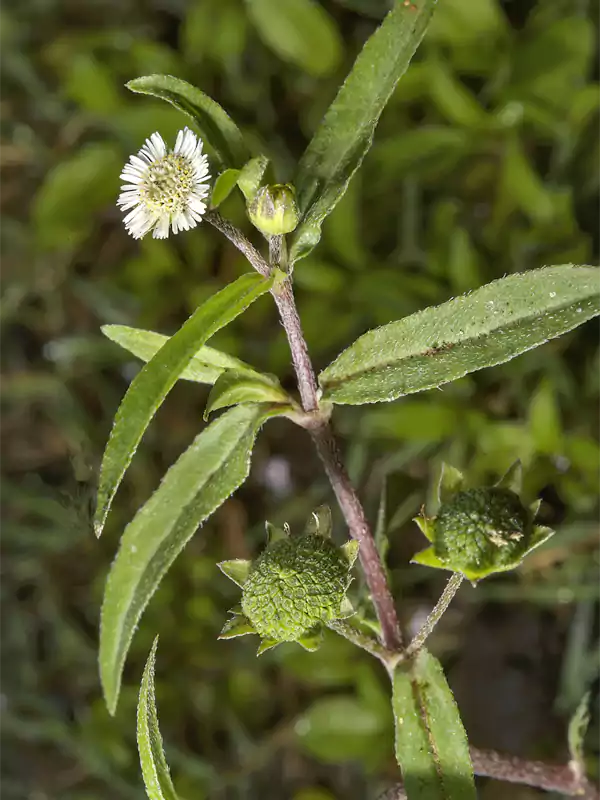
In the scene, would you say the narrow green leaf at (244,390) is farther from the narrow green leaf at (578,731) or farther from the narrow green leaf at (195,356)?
the narrow green leaf at (578,731)

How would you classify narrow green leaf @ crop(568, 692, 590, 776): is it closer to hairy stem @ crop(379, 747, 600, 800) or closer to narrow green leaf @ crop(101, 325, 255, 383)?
hairy stem @ crop(379, 747, 600, 800)

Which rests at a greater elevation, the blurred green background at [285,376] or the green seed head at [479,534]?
the blurred green background at [285,376]

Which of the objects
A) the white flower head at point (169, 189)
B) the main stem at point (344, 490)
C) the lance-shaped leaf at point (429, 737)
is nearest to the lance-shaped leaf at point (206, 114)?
the white flower head at point (169, 189)

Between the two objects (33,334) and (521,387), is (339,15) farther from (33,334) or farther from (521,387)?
(33,334)

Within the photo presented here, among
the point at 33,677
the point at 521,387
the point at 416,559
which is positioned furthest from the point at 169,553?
the point at 33,677

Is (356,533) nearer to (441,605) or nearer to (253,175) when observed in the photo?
(441,605)

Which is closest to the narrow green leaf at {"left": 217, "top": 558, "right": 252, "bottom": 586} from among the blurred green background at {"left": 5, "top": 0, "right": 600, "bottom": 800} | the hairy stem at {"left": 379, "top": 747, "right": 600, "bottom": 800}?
the hairy stem at {"left": 379, "top": 747, "right": 600, "bottom": 800}
